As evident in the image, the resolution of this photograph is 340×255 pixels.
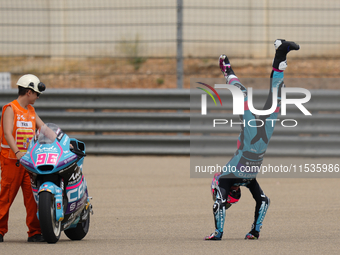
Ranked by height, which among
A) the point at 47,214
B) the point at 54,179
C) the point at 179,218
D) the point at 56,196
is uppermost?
the point at 54,179

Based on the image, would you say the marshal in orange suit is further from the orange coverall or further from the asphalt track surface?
the asphalt track surface

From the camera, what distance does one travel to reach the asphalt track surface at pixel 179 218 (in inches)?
208

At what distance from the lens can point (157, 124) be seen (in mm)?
12039

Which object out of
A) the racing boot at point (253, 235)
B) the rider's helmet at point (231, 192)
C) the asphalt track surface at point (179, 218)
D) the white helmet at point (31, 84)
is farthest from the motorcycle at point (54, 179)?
the racing boot at point (253, 235)

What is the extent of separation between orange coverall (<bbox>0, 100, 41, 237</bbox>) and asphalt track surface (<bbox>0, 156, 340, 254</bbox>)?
23 centimetres

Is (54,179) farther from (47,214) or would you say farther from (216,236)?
(216,236)

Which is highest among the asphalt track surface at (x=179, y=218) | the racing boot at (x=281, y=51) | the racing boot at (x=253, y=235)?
the racing boot at (x=281, y=51)

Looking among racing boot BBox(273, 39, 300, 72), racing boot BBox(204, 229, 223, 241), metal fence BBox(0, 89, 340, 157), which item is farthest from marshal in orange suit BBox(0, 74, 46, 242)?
metal fence BBox(0, 89, 340, 157)

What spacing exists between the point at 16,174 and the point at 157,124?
20.9ft

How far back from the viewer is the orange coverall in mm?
5820

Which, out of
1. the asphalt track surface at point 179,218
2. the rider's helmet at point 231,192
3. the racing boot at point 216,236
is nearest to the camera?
the asphalt track surface at point 179,218

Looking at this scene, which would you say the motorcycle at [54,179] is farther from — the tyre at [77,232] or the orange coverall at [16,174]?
the orange coverall at [16,174]

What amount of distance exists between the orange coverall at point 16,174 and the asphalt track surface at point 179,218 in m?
0.23

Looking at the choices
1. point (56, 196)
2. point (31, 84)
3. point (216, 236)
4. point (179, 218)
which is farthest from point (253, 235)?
point (31, 84)
